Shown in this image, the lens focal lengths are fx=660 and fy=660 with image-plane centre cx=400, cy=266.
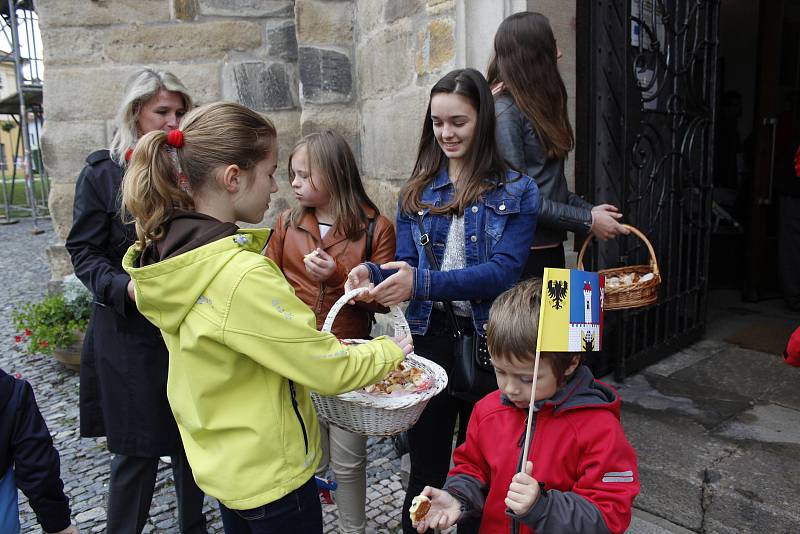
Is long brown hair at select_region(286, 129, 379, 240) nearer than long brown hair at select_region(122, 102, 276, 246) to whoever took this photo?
No

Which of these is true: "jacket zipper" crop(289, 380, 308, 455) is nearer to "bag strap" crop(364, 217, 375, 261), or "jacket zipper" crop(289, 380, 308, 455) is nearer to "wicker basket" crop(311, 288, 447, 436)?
"wicker basket" crop(311, 288, 447, 436)

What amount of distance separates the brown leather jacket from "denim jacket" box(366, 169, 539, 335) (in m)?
0.46

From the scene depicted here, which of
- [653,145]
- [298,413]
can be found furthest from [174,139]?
[653,145]

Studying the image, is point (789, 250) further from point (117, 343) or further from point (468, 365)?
point (117, 343)

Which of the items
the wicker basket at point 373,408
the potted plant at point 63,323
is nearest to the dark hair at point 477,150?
the wicker basket at point 373,408

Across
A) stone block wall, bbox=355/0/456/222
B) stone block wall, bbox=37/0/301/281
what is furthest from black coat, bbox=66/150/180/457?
stone block wall, bbox=37/0/301/281

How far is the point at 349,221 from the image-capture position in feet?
8.50

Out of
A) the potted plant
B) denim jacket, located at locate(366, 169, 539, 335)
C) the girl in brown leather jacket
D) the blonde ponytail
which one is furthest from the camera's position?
the potted plant

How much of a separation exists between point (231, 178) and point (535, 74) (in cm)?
127

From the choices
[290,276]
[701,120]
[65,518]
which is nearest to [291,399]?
[65,518]

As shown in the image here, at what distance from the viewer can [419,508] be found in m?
1.37

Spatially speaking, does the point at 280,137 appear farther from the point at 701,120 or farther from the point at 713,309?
the point at 713,309

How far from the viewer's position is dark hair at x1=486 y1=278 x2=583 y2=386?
1441mm

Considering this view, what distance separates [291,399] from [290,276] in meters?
1.06
